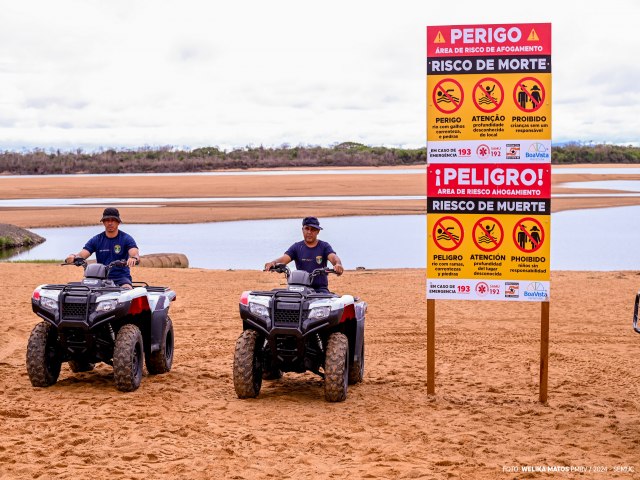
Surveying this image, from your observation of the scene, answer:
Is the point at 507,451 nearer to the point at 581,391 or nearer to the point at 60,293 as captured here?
the point at 581,391

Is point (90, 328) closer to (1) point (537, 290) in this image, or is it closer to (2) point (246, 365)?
(2) point (246, 365)

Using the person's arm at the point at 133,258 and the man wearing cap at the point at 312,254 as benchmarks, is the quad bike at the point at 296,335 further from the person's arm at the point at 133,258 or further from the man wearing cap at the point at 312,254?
the person's arm at the point at 133,258

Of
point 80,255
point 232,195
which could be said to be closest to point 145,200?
point 232,195

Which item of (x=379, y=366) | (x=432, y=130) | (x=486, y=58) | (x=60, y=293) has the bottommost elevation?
(x=379, y=366)

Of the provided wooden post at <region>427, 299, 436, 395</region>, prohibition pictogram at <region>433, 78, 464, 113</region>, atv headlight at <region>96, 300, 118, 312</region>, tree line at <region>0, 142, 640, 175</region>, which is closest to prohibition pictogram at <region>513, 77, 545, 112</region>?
prohibition pictogram at <region>433, 78, 464, 113</region>

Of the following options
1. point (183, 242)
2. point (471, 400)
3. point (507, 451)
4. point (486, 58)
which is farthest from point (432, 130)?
point (183, 242)

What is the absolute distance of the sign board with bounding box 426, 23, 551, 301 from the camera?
29.6 feet

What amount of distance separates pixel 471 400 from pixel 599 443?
5.93 feet

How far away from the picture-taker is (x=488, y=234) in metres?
9.22

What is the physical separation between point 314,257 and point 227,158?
9536 cm

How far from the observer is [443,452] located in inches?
290

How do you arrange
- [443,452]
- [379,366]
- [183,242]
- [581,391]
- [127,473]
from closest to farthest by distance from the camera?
[127,473] → [443,452] → [581,391] → [379,366] → [183,242]

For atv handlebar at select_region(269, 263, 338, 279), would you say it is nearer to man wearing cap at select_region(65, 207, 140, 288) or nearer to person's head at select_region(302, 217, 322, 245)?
person's head at select_region(302, 217, 322, 245)

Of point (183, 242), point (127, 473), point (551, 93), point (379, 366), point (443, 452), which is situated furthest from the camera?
point (183, 242)
